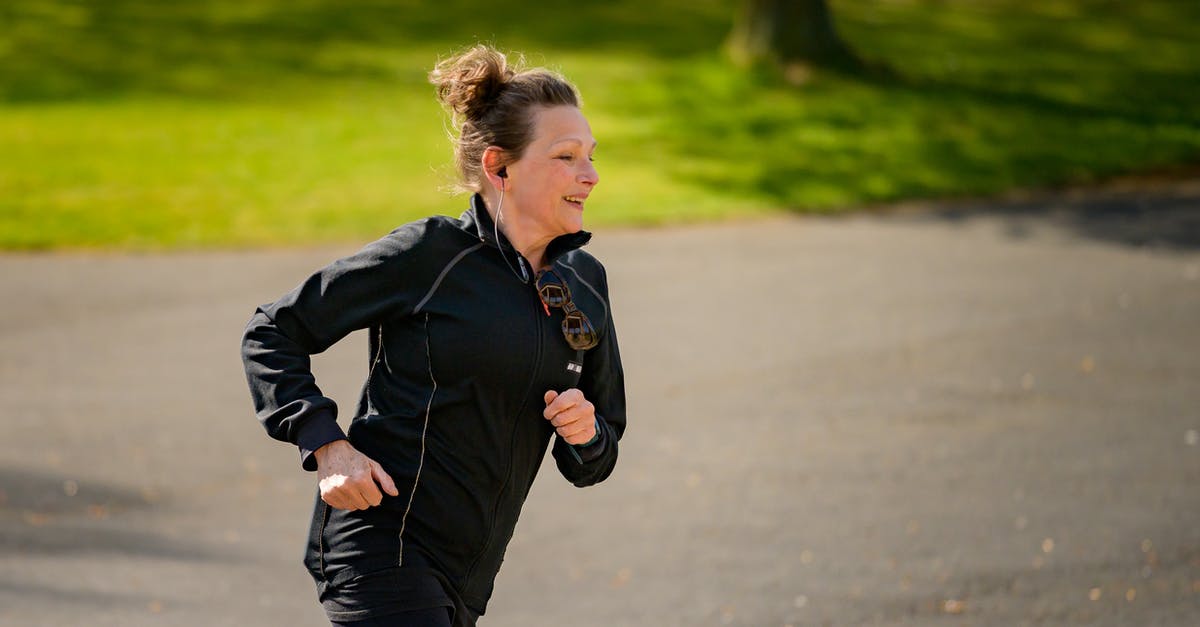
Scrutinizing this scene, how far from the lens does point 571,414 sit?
3395mm

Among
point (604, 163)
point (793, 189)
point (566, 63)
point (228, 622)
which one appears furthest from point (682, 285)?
point (566, 63)

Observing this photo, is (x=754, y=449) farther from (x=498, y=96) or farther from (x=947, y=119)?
(x=947, y=119)

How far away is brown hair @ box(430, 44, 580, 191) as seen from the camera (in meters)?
3.47

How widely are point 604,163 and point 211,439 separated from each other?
10.8 m

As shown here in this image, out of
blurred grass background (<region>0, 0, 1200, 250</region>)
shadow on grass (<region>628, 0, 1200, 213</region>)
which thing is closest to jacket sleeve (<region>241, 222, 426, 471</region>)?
blurred grass background (<region>0, 0, 1200, 250</region>)

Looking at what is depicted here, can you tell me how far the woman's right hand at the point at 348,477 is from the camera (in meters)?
3.30

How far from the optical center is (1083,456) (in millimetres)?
8242

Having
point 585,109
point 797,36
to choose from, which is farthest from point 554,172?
point 797,36

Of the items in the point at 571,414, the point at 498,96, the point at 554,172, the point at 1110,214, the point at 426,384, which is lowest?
the point at 1110,214

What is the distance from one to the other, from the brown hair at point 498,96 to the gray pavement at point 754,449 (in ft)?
9.98

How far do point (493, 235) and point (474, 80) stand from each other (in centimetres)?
36

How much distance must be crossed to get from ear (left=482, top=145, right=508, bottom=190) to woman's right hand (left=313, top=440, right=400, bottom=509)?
701 mm

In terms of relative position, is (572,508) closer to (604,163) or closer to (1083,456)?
(1083,456)

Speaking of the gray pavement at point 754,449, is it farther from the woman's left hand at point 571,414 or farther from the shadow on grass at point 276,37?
the shadow on grass at point 276,37
